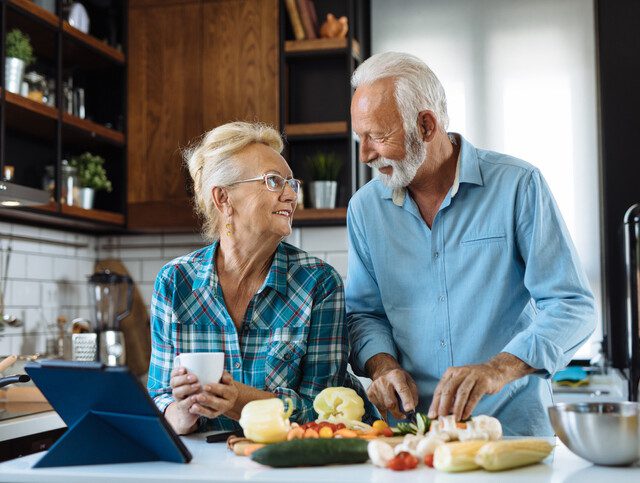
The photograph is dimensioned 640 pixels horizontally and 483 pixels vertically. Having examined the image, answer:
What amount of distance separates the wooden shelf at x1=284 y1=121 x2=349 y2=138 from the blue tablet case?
109 inches

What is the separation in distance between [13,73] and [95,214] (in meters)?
0.81

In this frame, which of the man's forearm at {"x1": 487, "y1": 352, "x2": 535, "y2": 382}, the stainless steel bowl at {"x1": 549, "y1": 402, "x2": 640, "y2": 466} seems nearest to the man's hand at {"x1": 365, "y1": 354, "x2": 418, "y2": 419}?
the man's forearm at {"x1": 487, "y1": 352, "x2": 535, "y2": 382}

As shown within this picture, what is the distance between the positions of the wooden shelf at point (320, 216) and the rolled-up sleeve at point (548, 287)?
205 centimetres

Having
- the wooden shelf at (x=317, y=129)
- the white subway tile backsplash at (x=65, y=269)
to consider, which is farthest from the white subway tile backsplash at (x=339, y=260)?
the white subway tile backsplash at (x=65, y=269)

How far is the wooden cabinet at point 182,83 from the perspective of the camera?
4266mm

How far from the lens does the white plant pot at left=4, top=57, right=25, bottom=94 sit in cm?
352

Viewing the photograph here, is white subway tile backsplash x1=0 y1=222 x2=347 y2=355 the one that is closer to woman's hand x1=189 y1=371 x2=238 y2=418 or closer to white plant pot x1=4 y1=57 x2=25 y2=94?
white plant pot x1=4 y1=57 x2=25 y2=94

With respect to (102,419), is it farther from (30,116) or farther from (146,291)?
(146,291)

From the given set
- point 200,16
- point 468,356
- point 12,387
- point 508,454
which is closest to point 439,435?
point 508,454

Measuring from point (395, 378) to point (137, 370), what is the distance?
268 cm

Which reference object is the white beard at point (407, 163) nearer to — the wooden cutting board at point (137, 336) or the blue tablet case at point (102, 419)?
the blue tablet case at point (102, 419)

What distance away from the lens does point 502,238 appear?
2.08 meters

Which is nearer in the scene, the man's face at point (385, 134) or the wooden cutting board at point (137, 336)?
the man's face at point (385, 134)

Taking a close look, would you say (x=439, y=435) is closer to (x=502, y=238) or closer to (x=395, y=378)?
(x=395, y=378)
